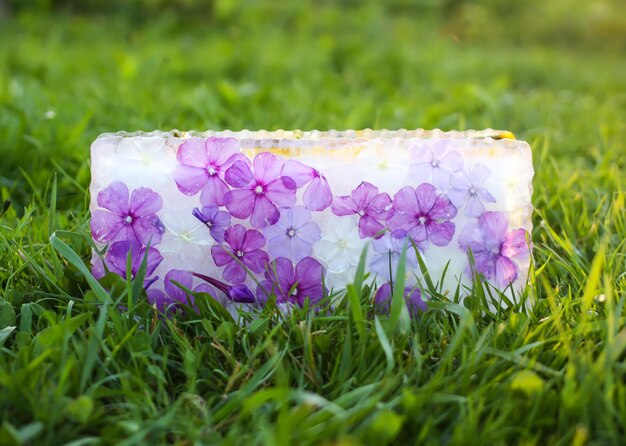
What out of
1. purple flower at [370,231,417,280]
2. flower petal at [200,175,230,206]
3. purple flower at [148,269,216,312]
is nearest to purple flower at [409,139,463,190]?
purple flower at [370,231,417,280]

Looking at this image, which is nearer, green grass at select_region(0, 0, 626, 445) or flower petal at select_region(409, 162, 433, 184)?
green grass at select_region(0, 0, 626, 445)

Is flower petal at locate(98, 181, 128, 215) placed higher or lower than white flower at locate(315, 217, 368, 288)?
higher

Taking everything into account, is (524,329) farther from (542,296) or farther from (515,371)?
(542,296)

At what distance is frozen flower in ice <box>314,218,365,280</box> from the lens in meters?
1.26

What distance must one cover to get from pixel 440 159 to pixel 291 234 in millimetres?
285

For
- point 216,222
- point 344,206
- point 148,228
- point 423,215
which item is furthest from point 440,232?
point 148,228

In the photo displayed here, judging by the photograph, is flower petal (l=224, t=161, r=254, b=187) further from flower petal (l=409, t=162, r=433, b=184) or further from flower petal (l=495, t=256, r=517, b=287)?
flower petal (l=495, t=256, r=517, b=287)

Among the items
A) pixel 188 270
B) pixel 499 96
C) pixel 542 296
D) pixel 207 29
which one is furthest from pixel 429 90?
pixel 188 270

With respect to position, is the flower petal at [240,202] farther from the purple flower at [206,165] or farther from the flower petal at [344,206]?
the flower petal at [344,206]

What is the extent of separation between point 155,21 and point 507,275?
3.52 metres

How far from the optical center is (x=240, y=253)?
49.1 inches

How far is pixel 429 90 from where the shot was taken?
3154mm

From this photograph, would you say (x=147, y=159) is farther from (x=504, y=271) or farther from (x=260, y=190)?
(x=504, y=271)

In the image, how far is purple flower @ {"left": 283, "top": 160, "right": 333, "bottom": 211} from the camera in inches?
49.0
